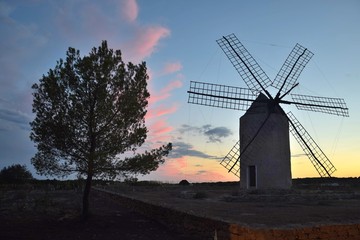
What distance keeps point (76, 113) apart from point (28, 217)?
5.29 metres

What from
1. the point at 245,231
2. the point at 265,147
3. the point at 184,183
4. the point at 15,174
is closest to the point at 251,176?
the point at 265,147

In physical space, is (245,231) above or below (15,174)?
below

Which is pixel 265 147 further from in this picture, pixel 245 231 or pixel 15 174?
pixel 15 174

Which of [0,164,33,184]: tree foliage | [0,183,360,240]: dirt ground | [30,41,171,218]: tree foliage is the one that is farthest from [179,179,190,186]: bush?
[30,41,171,218]: tree foliage

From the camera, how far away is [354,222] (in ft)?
29.4

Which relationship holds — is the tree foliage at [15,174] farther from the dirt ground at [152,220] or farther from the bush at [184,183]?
the dirt ground at [152,220]

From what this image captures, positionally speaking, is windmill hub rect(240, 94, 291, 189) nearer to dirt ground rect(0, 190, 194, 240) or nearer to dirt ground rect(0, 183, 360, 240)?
dirt ground rect(0, 183, 360, 240)

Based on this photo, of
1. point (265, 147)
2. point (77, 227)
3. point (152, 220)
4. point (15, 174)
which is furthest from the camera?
point (15, 174)

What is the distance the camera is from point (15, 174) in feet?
181

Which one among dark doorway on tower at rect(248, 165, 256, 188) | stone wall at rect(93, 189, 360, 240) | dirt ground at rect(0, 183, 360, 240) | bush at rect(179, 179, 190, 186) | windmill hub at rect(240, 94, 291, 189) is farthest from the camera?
bush at rect(179, 179, 190, 186)

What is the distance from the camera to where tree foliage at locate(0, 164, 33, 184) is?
5278 centimetres

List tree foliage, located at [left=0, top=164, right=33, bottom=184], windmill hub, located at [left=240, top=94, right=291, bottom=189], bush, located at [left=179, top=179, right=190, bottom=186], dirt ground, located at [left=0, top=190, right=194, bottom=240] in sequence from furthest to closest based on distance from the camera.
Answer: tree foliage, located at [left=0, top=164, right=33, bottom=184] → bush, located at [left=179, top=179, right=190, bottom=186] → windmill hub, located at [left=240, top=94, right=291, bottom=189] → dirt ground, located at [left=0, top=190, right=194, bottom=240]

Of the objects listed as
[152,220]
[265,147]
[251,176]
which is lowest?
[152,220]

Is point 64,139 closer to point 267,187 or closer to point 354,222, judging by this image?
point 354,222
